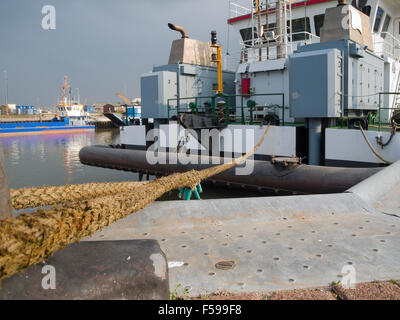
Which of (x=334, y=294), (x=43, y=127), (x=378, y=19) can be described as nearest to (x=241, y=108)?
(x=378, y=19)

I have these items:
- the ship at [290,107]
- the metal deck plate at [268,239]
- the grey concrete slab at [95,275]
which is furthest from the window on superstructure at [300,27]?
the grey concrete slab at [95,275]

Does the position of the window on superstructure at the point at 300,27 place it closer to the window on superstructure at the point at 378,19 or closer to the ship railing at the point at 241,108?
the window on superstructure at the point at 378,19

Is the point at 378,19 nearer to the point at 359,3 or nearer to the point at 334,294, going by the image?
the point at 359,3

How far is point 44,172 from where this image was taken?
1608 cm

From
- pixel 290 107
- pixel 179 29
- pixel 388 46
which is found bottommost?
pixel 290 107

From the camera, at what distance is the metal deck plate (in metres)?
2.52

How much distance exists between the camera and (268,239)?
3.27 m

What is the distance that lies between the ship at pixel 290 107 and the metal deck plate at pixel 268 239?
277cm

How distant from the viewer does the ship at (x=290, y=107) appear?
25.2 ft

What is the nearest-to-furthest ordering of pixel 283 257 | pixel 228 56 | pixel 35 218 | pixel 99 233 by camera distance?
pixel 35 218 < pixel 283 257 < pixel 99 233 < pixel 228 56

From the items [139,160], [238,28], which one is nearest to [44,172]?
[139,160]

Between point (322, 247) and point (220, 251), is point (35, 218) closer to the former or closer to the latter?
point (220, 251)

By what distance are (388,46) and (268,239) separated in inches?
571
